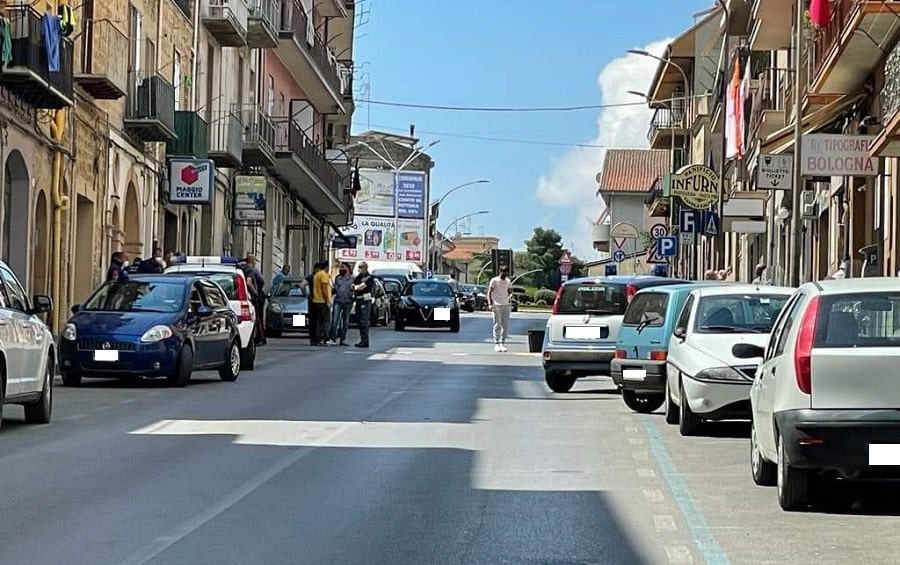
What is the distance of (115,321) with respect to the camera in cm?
2195

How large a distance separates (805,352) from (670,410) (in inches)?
289

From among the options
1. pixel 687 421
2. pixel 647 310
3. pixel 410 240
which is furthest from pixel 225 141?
pixel 410 240

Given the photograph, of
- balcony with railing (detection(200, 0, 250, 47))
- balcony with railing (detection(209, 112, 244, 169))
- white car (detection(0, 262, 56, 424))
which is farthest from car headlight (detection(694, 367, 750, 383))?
balcony with railing (detection(200, 0, 250, 47))

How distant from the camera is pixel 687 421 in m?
16.1

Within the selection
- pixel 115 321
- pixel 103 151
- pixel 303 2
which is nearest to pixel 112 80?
pixel 103 151

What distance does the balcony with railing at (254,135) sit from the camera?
157ft

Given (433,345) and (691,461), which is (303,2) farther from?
(691,461)

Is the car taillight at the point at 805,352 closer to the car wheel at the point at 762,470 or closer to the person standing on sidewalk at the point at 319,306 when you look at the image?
the car wheel at the point at 762,470

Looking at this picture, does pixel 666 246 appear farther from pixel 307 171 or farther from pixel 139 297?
pixel 139 297

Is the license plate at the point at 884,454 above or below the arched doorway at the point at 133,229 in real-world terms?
below

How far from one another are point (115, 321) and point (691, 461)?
33.4 feet

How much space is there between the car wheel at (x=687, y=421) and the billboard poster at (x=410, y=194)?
9279 centimetres

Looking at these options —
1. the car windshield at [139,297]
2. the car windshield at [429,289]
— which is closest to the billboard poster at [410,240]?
the car windshield at [429,289]

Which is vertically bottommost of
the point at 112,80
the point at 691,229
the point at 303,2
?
the point at 691,229
